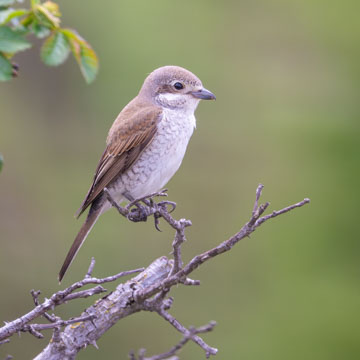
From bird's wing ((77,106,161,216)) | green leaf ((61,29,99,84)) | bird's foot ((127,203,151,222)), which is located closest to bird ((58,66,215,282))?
bird's wing ((77,106,161,216))

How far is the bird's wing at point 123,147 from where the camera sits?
373 centimetres

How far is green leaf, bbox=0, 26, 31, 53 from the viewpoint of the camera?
2.56 meters

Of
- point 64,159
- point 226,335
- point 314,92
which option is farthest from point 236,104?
point 226,335

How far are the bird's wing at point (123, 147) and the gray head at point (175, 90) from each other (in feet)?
0.59

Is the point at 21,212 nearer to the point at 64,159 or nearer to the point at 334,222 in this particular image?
the point at 64,159

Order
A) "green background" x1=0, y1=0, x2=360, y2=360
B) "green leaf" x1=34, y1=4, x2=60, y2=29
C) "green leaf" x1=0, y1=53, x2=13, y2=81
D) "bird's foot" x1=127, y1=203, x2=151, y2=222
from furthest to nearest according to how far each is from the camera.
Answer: "green background" x1=0, y1=0, x2=360, y2=360 → "bird's foot" x1=127, y1=203, x2=151, y2=222 → "green leaf" x1=34, y1=4, x2=60, y2=29 → "green leaf" x1=0, y1=53, x2=13, y2=81

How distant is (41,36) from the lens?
9.14ft

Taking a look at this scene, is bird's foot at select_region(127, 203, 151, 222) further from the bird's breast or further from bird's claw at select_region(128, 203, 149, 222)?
the bird's breast

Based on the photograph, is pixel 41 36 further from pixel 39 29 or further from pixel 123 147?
pixel 123 147

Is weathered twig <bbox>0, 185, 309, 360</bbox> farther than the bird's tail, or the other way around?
the bird's tail

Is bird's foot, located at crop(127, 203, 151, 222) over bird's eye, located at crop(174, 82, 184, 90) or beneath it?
beneath

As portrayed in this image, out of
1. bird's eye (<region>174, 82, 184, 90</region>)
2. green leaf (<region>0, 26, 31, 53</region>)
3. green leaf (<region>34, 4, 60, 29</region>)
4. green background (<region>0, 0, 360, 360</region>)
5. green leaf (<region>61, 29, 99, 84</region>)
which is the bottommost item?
green background (<region>0, 0, 360, 360</region>)

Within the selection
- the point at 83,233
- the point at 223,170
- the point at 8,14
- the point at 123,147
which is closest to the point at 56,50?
the point at 8,14

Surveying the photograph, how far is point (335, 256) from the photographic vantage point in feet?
22.4
